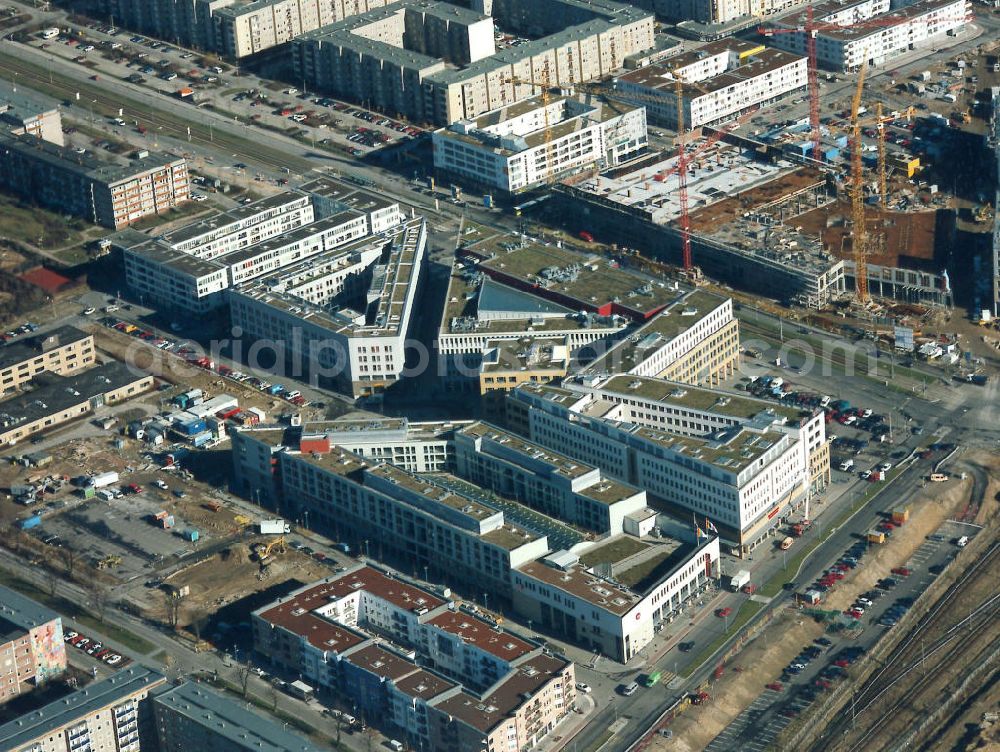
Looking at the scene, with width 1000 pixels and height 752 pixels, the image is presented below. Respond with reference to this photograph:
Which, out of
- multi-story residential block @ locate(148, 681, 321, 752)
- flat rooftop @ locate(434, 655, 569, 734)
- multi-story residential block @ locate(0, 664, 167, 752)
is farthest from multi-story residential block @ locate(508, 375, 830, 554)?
multi-story residential block @ locate(0, 664, 167, 752)

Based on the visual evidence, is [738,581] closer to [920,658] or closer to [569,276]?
[920,658]

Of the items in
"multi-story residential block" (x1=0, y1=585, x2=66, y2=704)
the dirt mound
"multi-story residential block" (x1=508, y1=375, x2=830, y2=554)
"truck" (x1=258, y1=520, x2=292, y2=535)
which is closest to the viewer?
"multi-story residential block" (x1=0, y1=585, x2=66, y2=704)

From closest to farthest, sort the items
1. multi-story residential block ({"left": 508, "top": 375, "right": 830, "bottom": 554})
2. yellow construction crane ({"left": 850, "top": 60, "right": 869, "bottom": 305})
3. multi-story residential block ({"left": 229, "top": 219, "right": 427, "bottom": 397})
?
multi-story residential block ({"left": 508, "top": 375, "right": 830, "bottom": 554})
multi-story residential block ({"left": 229, "top": 219, "right": 427, "bottom": 397})
yellow construction crane ({"left": 850, "top": 60, "right": 869, "bottom": 305})

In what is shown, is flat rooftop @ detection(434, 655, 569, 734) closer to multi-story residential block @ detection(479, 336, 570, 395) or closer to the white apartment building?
the white apartment building

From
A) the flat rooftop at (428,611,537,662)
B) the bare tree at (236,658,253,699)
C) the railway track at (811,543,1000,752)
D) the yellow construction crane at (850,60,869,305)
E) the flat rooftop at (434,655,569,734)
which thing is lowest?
the railway track at (811,543,1000,752)

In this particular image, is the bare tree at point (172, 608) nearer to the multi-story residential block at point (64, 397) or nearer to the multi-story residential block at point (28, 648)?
the multi-story residential block at point (28, 648)

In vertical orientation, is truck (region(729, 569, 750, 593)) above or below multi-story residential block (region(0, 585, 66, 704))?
below

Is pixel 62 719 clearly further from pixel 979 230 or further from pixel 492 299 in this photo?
pixel 979 230
